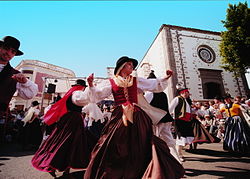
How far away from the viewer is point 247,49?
11.5 metres

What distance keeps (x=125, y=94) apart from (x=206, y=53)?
17089 mm

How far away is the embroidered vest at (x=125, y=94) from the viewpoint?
90.2 inches

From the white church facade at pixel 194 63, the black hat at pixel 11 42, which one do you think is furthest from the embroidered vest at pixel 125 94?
the white church facade at pixel 194 63

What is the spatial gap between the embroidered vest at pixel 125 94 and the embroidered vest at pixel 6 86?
144 centimetres

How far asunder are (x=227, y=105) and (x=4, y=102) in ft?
20.5

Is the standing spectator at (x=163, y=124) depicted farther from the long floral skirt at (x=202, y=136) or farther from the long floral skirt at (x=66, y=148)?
the long floral skirt at (x=202, y=136)

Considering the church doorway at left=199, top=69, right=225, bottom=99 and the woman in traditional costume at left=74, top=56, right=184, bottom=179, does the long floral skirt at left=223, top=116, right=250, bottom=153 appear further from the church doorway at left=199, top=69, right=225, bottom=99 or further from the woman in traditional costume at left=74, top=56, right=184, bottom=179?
the church doorway at left=199, top=69, right=225, bottom=99

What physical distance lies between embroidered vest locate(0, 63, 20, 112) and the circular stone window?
17157mm

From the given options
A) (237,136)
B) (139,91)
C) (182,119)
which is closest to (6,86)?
(139,91)

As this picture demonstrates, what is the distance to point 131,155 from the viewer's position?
1.88m

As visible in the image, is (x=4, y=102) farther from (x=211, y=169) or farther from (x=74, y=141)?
(x=211, y=169)

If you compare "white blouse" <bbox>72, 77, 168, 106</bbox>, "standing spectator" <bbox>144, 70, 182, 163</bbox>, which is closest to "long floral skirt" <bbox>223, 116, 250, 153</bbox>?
"standing spectator" <bbox>144, 70, 182, 163</bbox>

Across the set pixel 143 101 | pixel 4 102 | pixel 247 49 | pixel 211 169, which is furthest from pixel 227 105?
pixel 247 49

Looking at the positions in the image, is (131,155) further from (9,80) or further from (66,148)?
(9,80)
